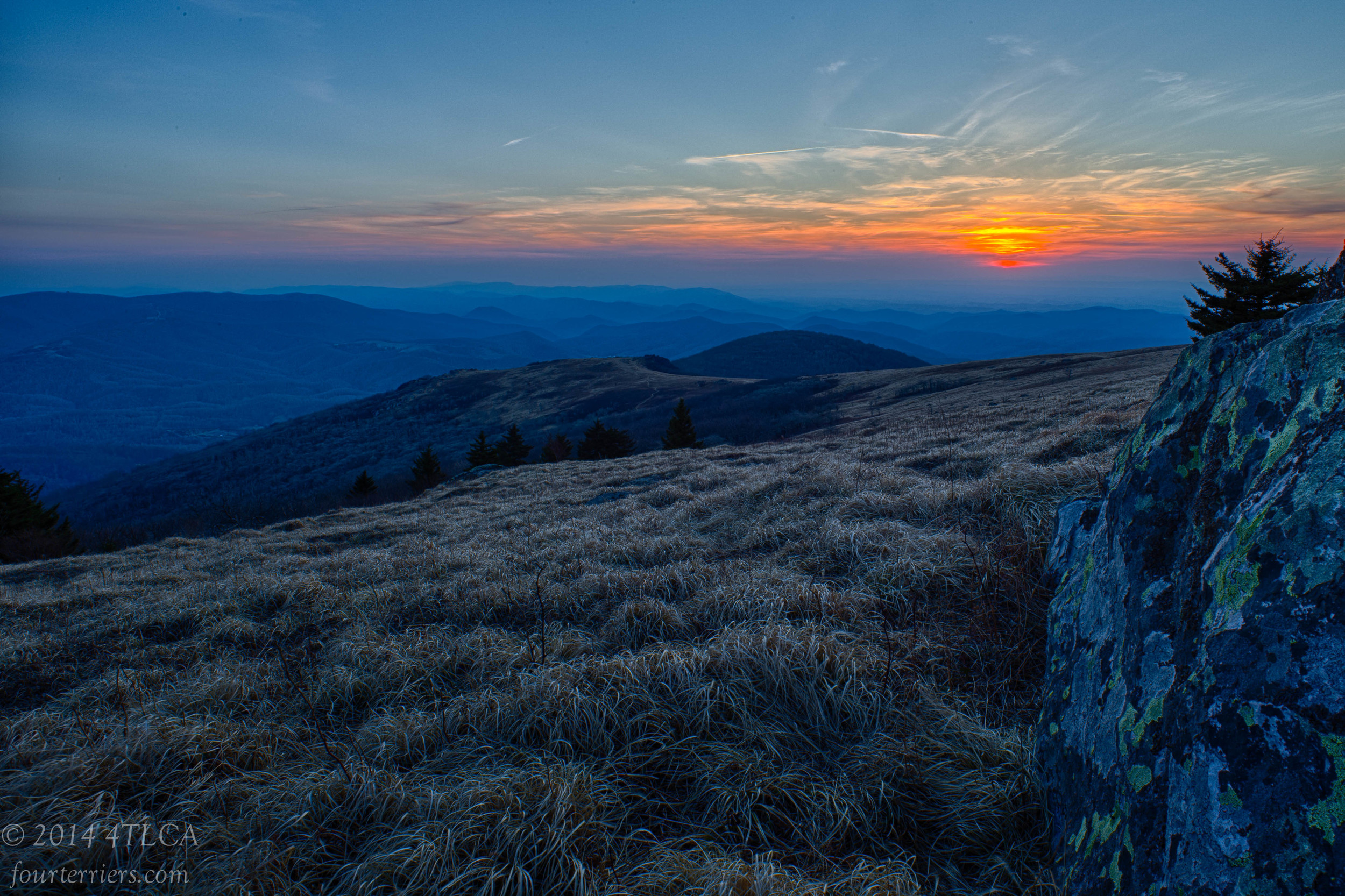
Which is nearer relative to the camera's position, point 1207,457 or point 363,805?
point 1207,457

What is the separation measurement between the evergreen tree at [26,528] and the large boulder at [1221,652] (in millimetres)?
39340

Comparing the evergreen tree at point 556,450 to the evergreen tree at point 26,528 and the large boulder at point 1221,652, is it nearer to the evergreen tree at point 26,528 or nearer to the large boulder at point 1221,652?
the evergreen tree at point 26,528

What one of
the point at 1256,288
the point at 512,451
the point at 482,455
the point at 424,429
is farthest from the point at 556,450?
the point at 424,429

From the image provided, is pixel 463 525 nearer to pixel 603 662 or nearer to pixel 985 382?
pixel 603 662

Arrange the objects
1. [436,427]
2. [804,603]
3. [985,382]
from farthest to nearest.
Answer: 1. [436,427]
2. [985,382]
3. [804,603]

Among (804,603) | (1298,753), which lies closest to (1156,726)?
(1298,753)

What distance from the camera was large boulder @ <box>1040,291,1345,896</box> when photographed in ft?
5.57

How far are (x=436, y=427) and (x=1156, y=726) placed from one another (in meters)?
114

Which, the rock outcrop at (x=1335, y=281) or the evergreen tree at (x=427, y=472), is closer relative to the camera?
the rock outcrop at (x=1335, y=281)

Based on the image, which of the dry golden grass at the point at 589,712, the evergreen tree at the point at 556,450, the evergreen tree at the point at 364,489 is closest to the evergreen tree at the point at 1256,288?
the dry golden grass at the point at 589,712

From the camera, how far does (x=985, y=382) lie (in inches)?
1828

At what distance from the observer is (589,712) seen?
3.86m

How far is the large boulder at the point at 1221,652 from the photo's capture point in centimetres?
170

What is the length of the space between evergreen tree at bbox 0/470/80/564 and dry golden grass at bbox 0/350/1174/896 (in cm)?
2771
